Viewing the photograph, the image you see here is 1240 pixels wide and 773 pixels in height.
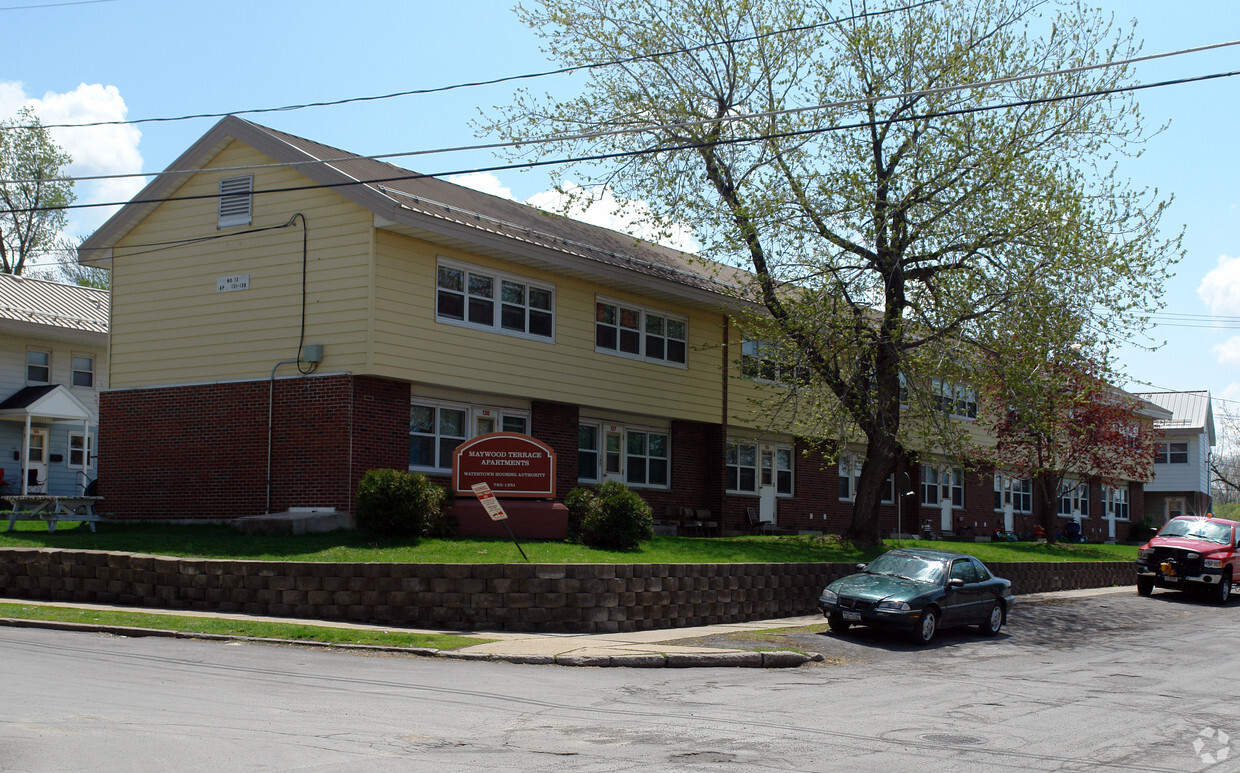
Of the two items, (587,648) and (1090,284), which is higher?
(1090,284)

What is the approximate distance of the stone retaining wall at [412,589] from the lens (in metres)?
16.5

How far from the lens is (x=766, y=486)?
33.0 metres

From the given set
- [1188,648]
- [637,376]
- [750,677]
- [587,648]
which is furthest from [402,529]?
[1188,648]

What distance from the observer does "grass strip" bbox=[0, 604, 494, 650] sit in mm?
14742

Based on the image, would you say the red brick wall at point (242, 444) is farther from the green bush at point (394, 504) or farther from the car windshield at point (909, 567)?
the car windshield at point (909, 567)

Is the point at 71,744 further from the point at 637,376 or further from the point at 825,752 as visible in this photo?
the point at 637,376

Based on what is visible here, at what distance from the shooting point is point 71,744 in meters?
7.91

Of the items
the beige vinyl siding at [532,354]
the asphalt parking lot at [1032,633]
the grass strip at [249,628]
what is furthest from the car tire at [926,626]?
the beige vinyl siding at [532,354]

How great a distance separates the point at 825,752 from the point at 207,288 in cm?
1914

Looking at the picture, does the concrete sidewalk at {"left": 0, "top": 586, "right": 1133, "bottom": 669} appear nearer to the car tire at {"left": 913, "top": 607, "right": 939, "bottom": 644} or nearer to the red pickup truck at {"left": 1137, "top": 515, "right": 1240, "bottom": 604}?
the car tire at {"left": 913, "top": 607, "right": 939, "bottom": 644}

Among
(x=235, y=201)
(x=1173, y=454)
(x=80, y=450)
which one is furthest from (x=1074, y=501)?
(x=235, y=201)

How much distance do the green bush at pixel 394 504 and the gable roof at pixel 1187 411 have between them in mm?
53419

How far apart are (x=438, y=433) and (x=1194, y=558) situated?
18.1 m

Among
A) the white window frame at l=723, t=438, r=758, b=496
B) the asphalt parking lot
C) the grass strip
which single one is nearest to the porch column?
the grass strip
